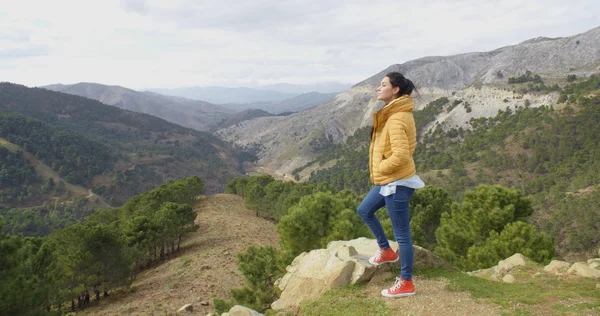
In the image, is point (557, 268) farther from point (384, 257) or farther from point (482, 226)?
point (482, 226)

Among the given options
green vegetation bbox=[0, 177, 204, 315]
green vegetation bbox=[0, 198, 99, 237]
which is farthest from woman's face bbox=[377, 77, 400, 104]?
green vegetation bbox=[0, 198, 99, 237]

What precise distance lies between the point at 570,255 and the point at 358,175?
206 feet

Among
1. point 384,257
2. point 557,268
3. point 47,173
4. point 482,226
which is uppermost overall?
point 384,257

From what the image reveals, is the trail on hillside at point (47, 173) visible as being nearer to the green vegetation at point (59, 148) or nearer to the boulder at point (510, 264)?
the green vegetation at point (59, 148)

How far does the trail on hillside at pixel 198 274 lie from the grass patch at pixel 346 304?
15.3 metres

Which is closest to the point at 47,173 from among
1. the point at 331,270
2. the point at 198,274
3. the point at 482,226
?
the point at 198,274

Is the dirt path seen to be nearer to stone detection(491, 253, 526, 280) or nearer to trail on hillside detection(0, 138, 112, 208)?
stone detection(491, 253, 526, 280)

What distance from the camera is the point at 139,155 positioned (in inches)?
6191

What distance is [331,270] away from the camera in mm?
7809

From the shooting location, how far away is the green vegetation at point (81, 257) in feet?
42.8

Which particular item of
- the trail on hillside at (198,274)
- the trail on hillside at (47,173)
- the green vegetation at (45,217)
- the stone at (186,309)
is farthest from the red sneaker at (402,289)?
the trail on hillside at (47,173)

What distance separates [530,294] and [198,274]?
25.0 meters

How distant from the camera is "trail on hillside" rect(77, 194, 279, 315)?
862 inches

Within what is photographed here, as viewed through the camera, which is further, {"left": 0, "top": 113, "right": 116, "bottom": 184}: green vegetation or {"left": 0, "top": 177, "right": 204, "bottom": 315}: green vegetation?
{"left": 0, "top": 113, "right": 116, "bottom": 184}: green vegetation
